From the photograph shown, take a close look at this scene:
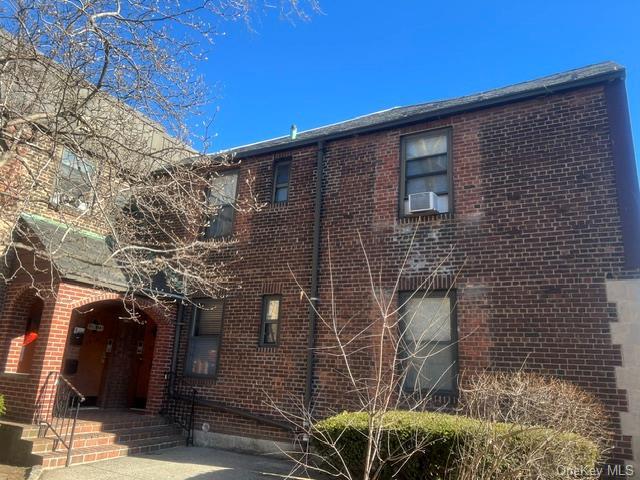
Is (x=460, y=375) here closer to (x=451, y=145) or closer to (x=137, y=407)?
(x=451, y=145)

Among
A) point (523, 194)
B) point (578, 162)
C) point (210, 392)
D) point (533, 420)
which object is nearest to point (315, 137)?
point (523, 194)

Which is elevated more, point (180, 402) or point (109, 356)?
point (109, 356)

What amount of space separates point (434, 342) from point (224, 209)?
19.4ft

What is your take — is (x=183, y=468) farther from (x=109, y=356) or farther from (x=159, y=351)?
(x=109, y=356)

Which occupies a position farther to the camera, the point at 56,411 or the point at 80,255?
the point at 80,255

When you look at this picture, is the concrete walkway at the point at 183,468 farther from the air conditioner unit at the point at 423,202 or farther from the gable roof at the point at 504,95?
the gable roof at the point at 504,95

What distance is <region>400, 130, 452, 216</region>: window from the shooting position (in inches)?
359

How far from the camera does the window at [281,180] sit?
11148mm

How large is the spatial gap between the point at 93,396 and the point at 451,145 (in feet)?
32.7

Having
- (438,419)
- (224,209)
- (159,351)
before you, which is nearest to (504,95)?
(438,419)

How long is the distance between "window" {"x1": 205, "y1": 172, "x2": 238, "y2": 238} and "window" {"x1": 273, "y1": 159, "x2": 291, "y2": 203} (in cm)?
105

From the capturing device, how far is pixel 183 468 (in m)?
7.99

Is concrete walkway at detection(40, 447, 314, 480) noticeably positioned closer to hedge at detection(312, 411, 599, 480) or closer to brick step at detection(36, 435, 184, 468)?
brick step at detection(36, 435, 184, 468)

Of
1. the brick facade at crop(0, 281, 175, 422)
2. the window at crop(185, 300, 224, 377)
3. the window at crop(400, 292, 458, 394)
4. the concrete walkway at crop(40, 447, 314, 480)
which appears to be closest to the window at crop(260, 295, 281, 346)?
the window at crop(185, 300, 224, 377)
